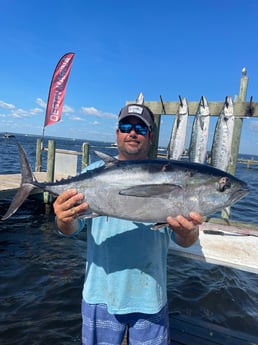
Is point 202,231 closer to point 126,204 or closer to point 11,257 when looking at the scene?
point 126,204

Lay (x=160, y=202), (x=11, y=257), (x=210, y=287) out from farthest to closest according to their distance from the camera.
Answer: (x=11, y=257) → (x=210, y=287) → (x=160, y=202)

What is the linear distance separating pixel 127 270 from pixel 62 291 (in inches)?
185

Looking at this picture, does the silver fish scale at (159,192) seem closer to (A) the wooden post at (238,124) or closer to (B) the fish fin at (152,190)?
(B) the fish fin at (152,190)

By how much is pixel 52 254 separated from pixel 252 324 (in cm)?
577

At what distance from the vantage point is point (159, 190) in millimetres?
2457

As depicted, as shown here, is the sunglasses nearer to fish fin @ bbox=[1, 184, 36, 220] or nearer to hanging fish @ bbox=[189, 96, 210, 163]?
fish fin @ bbox=[1, 184, 36, 220]

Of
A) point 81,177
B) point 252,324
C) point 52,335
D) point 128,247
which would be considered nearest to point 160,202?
point 128,247

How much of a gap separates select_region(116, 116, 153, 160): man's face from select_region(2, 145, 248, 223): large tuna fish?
0.37 m

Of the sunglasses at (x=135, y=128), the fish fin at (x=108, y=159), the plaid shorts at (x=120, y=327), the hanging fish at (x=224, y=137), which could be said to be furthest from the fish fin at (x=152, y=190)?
the hanging fish at (x=224, y=137)

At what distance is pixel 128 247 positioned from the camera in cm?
275

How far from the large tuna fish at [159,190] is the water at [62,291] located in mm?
1668

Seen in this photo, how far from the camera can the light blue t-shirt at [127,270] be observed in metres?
2.71

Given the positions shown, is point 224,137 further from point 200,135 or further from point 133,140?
point 133,140

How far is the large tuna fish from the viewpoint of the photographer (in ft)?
8.06
